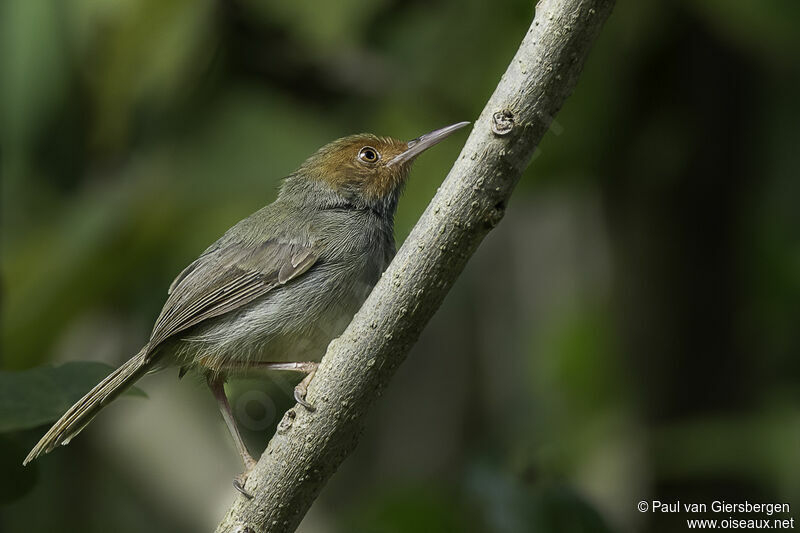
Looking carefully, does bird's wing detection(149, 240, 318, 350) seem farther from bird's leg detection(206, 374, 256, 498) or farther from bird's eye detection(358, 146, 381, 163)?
bird's eye detection(358, 146, 381, 163)

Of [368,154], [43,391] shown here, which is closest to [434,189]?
[368,154]

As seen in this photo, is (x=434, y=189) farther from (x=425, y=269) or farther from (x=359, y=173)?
(x=425, y=269)

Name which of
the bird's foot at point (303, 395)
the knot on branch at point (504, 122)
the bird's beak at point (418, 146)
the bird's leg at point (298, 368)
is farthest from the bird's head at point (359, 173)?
the knot on branch at point (504, 122)

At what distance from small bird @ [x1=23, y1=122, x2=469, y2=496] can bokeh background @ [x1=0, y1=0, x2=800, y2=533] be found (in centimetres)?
92

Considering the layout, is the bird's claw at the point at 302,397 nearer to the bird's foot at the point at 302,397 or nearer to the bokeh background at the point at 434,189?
the bird's foot at the point at 302,397

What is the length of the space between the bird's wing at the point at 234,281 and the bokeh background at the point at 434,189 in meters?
1.04

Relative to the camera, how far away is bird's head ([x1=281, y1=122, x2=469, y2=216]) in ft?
14.7

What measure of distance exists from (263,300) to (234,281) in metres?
0.15

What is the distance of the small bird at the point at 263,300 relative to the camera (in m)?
3.93

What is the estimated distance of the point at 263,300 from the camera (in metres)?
4.07

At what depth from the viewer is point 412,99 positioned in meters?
5.71

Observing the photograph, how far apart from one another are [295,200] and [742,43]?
2.66 meters

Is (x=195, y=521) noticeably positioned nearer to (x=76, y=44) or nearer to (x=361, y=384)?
(x=76, y=44)

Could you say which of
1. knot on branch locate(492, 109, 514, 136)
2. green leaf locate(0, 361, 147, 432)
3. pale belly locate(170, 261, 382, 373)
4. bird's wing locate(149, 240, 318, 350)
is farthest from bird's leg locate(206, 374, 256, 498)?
knot on branch locate(492, 109, 514, 136)
